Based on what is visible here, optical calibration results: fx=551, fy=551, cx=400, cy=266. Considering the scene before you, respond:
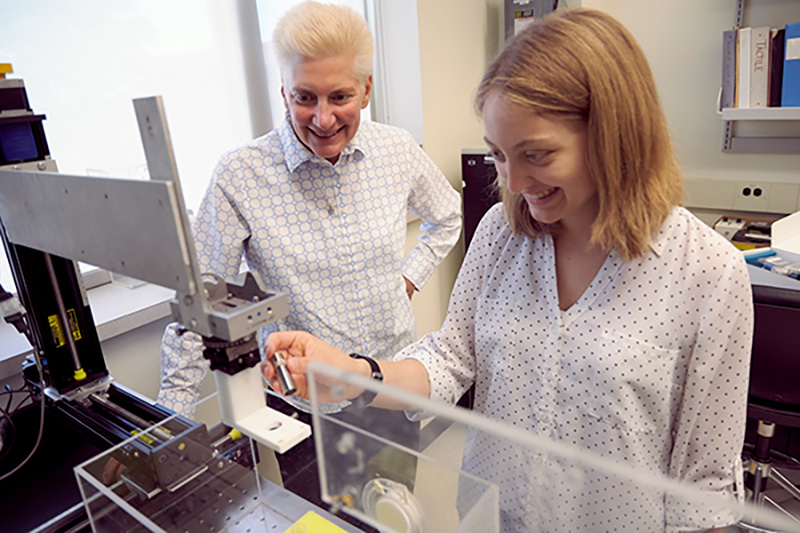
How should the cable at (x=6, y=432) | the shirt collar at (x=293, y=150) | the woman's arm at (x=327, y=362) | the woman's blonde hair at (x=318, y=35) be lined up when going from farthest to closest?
the shirt collar at (x=293, y=150) → the woman's blonde hair at (x=318, y=35) → the cable at (x=6, y=432) → the woman's arm at (x=327, y=362)

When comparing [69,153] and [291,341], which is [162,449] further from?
[69,153]

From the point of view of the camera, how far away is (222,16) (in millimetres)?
1911

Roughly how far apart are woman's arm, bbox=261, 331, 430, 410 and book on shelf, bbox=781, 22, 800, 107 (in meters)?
2.07

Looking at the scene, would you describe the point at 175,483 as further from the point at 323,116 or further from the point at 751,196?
the point at 751,196

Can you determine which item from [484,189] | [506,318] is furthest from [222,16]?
[506,318]

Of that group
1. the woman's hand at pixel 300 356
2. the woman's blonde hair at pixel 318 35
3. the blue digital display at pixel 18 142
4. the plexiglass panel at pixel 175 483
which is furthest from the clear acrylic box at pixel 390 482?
the woman's blonde hair at pixel 318 35

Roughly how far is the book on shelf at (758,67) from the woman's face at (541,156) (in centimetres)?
191

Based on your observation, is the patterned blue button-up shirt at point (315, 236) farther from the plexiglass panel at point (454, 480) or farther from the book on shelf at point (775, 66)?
the book on shelf at point (775, 66)

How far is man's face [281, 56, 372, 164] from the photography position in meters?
1.20

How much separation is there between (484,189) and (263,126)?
3.31 ft

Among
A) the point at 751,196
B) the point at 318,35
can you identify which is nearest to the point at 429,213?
the point at 318,35

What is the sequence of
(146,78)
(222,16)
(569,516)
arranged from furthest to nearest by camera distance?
(222,16) → (146,78) → (569,516)

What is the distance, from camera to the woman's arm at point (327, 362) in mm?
654

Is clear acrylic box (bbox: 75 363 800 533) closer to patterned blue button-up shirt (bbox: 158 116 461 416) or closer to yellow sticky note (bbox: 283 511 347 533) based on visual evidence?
yellow sticky note (bbox: 283 511 347 533)
